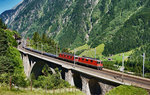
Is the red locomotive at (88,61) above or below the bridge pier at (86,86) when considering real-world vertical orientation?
above

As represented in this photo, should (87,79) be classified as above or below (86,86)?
above

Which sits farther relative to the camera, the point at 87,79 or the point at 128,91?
the point at 87,79

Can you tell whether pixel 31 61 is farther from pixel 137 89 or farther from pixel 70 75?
pixel 137 89

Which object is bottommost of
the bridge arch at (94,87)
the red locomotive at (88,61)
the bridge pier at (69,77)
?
the bridge arch at (94,87)

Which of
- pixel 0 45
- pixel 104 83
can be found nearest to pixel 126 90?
pixel 104 83

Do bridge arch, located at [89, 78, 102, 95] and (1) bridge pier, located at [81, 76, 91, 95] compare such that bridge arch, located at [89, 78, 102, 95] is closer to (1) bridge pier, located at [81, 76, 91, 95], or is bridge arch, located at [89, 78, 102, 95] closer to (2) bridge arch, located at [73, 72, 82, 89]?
(1) bridge pier, located at [81, 76, 91, 95]

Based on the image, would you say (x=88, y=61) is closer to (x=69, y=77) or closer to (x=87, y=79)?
(x=69, y=77)

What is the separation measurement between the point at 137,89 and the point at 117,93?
9.96 feet

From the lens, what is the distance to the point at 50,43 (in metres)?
134

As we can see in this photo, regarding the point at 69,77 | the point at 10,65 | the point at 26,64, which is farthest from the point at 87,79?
the point at 26,64

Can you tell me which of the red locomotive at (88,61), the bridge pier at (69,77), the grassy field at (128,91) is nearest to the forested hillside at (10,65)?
the bridge pier at (69,77)

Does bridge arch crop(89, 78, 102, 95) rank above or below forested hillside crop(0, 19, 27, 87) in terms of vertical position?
below

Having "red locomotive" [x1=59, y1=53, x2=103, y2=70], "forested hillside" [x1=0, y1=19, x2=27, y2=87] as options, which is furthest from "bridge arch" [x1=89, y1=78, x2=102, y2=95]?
"forested hillside" [x1=0, y1=19, x2=27, y2=87]

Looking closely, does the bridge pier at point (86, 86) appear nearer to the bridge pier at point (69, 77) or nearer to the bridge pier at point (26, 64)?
the bridge pier at point (69, 77)
